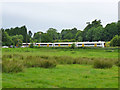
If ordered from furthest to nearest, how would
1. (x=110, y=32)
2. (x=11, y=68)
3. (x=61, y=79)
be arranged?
(x=110, y=32), (x=11, y=68), (x=61, y=79)

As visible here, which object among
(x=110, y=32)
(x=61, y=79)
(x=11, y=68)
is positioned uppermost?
(x=110, y=32)

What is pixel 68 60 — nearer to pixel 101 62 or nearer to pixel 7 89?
pixel 101 62

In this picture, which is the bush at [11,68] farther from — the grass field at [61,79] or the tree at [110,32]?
the tree at [110,32]

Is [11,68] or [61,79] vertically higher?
[11,68]

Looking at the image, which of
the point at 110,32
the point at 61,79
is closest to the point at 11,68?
the point at 61,79

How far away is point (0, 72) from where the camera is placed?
36.1 feet

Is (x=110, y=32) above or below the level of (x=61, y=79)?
above

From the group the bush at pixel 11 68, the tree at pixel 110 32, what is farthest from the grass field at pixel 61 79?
the tree at pixel 110 32

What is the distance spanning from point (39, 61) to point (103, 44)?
59562 millimetres

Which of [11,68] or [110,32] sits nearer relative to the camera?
[11,68]

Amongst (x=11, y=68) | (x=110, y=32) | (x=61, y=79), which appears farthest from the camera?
(x=110, y=32)

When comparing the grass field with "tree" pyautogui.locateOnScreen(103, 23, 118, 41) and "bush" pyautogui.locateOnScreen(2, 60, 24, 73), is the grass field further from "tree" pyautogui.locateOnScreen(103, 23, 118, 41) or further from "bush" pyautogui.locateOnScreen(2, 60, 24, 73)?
"tree" pyautogui.locateOnScreen(103, 23, 118, 41)

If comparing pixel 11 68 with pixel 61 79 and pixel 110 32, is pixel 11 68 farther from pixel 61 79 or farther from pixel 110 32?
pixel 110 32

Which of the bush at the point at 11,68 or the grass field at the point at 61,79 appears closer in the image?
the grass field at the point at 61,79
